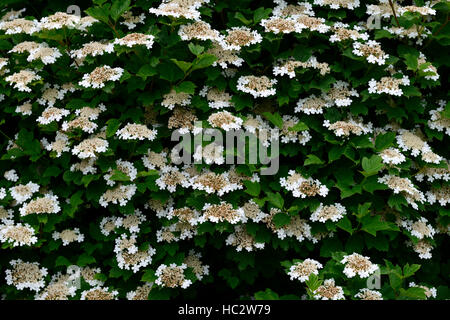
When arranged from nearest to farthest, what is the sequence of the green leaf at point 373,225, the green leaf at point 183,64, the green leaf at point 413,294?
1. the green leaf at point 413,294
2. the green leaf at point 373,225
3. the green leaf at point 183,64

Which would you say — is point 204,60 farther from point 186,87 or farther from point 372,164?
point 372,164

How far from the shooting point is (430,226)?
3816 millimetres

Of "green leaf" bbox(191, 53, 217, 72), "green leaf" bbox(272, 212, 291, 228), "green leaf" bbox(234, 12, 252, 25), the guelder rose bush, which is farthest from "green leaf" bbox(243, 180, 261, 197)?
"green leaf" bbox(234, 12, 252, 25)

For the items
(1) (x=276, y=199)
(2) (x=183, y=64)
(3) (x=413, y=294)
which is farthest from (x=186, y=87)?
(3) (x=413, y=294)

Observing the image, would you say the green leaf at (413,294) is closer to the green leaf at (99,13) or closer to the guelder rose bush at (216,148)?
the guelder rose bush at (216,148)

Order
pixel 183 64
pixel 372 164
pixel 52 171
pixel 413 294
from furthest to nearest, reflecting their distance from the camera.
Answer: pixel 52 171 → pixel 183 64 → pixel 372 164 → pixel 413 294

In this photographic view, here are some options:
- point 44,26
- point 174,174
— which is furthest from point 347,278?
point 44,26

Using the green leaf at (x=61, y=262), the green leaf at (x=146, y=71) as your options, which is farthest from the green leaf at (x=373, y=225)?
the green leaf at (x=61, y=262)

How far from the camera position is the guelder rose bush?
3.55m

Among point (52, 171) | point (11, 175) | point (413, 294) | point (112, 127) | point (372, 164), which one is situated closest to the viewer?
point (413, 294)

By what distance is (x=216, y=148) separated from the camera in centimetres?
357

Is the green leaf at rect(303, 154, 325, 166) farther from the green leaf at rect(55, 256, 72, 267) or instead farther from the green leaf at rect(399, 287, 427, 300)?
the green leaf at rect(55, 256, 72, 267)

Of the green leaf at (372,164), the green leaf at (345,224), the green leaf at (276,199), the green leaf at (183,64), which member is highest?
the green leaf at (183,64)

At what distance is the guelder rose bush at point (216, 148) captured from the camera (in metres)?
3.55
